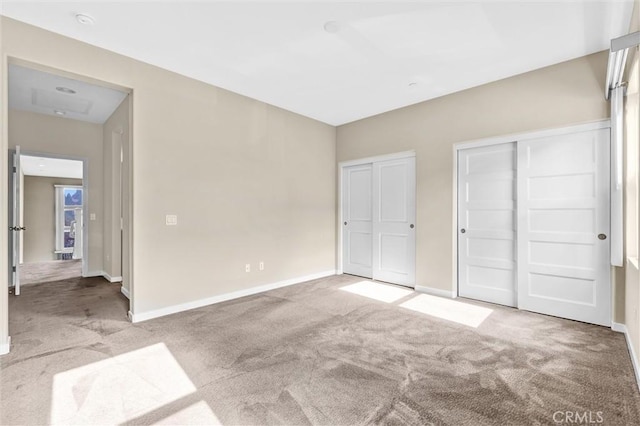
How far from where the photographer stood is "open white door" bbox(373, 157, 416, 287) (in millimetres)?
4727

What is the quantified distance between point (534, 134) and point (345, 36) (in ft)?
8.37

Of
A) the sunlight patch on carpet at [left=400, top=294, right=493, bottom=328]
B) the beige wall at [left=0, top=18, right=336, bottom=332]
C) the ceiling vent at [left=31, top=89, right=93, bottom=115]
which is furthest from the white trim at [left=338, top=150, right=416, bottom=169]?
the ceiling vent at [left=31, top=89, right=93, bottom=115]

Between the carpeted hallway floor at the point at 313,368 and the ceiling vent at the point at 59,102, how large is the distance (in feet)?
9.72

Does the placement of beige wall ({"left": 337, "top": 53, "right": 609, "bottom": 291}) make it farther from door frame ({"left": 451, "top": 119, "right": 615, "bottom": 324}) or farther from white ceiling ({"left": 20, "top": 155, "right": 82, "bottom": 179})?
A: white ceiling ({"left": 20, "top": 155, "right": 82, "bottom": 179})

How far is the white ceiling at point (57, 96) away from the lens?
12.1 feet

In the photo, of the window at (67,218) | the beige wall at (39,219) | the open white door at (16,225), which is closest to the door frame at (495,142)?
the open white door at (16,225)

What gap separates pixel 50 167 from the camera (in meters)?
7.88

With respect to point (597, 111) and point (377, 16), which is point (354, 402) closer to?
point (377, 16)

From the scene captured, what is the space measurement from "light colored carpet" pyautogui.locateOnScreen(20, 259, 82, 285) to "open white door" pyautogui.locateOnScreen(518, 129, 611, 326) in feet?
25.3

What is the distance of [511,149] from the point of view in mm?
3736

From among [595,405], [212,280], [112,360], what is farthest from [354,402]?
[212,280]

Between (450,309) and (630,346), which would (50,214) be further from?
(630,346)

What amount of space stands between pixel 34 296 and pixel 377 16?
582 centimetres

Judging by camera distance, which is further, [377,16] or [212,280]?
[212,280]
